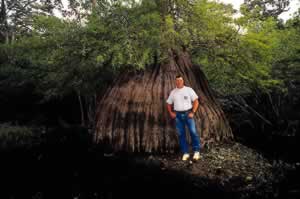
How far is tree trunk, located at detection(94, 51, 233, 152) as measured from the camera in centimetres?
817

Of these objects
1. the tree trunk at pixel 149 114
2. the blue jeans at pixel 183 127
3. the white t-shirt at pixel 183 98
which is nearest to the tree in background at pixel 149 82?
the tree trunk at pixel 149 114

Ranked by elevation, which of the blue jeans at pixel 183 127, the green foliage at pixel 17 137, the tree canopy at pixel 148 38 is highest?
the tree canopy at pixel 148 38

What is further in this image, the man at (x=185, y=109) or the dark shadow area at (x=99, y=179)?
the man at (x=185, y=109)

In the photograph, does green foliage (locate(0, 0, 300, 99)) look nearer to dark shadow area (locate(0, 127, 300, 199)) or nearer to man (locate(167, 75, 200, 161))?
man (locate(167, 75, 200, 161))

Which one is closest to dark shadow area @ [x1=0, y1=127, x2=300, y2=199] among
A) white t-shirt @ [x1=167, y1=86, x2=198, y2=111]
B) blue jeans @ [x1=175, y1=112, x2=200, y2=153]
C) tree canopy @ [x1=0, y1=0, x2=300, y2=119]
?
blue jeans @ [x1=175, y1=112, x2=200, y2=153]

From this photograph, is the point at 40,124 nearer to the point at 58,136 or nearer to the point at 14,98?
the point at 14,98

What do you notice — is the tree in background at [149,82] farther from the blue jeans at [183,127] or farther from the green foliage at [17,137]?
the green foliage at [17,137]

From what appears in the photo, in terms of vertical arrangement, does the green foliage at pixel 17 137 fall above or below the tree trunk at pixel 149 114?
below

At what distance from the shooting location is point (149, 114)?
840cm

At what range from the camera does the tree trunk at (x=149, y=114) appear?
8.17m

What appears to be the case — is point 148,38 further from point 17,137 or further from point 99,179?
point 17,137

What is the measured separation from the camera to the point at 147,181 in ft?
18.5

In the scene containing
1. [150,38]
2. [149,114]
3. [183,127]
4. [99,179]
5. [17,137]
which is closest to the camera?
[99,179]

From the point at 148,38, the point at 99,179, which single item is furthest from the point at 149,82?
the point at 99,179
